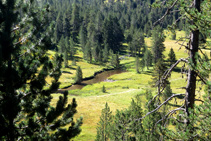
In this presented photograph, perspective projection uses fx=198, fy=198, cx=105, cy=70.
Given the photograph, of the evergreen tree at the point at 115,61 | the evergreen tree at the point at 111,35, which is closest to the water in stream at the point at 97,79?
the evergreen tree at the point at 115,61

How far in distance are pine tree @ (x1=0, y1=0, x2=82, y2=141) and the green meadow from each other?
20306mm

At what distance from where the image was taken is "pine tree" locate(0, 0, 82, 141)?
749 cm

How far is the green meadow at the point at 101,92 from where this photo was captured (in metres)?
45.4

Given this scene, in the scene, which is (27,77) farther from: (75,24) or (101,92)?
(75,24)

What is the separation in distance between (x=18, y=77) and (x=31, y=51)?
4.94ft

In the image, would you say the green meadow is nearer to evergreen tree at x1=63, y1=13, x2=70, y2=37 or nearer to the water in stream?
the water in stream

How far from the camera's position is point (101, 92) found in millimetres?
65500

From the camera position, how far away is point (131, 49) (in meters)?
120

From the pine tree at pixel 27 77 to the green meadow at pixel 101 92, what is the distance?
2031cm

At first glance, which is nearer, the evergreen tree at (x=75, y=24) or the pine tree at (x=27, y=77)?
the pine tree at (x=27, y=77)

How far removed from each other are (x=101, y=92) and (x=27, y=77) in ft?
190

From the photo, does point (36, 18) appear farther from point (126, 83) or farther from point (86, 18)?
point (86, 18)

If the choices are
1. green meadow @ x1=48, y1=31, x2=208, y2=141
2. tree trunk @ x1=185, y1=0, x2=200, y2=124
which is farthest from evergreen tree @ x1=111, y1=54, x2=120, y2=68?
tree trunk @ x1=185, y1=0, x2=200, y2=124

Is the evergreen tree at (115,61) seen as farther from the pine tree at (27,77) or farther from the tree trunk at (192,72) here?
the tree trunk at (192,72)
